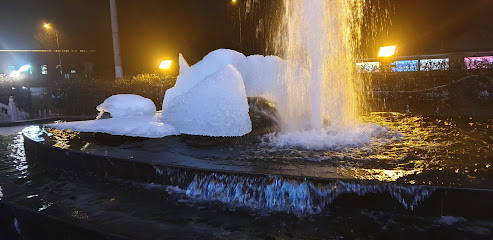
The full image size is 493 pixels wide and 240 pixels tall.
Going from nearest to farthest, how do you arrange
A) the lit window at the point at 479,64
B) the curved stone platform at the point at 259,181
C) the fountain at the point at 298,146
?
the curved stone platform at the point at 259,181 < the fountain at the point at 298,146 < the lit window at the point at 479,64

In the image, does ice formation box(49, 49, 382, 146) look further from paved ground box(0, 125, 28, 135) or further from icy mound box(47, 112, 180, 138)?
paved ground box(0, 125, 28, 135)

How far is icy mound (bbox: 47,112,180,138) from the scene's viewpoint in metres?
5.74

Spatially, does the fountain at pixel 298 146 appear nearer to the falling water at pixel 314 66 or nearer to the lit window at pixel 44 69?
the falling water at pixel 314 66

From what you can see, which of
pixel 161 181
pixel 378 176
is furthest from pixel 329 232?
pixel 161 181

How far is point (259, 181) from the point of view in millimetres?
3402

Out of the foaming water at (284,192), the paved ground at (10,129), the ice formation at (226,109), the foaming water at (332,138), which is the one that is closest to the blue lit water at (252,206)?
the foaming water at (284,192)

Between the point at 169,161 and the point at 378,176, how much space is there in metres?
2.28

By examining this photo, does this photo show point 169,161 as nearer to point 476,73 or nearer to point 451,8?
point 476,73

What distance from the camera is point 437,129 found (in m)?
5.96

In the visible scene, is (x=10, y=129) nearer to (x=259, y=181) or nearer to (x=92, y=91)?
(x=92, y=91)

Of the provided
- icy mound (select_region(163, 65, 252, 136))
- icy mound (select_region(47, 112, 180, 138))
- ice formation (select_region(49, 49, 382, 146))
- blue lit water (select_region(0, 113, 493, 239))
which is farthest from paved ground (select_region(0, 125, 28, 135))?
icy mound (select_region(163, 65, 252, 136))

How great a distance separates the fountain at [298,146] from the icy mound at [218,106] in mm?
16

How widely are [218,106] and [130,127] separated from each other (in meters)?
1.69

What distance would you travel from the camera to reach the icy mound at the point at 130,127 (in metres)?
5.74
